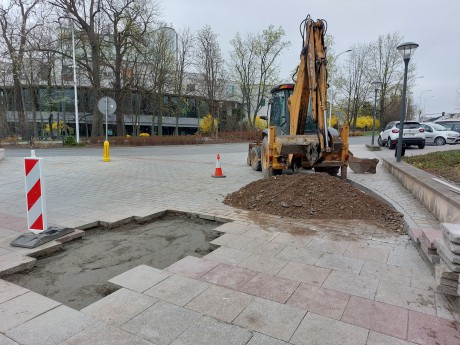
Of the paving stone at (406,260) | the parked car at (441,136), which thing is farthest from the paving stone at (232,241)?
the parked car at (441,136)

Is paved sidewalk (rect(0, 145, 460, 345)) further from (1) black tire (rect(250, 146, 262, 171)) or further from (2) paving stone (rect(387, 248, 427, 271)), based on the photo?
(1) black tire (rect(250, 146, 262, 171))

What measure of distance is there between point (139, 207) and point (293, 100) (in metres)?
5.23

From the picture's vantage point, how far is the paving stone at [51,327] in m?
2.52

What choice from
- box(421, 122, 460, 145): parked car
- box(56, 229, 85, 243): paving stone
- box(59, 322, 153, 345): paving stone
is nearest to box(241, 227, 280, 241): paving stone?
box(56, 229, 85, 243): paving stone

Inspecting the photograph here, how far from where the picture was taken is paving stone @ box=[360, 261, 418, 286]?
11.7ft

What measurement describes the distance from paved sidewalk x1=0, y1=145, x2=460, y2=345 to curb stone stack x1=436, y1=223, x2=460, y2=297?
0.17 metres

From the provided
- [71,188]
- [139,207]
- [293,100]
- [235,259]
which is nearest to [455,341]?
[235,259]

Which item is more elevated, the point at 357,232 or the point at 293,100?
the point at 293,100

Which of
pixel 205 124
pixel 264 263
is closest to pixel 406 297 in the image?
pixel 264 263

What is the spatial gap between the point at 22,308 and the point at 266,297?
89.8 inches

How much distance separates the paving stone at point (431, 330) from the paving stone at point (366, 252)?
125 centimetres

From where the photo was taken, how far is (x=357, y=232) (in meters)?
5.13

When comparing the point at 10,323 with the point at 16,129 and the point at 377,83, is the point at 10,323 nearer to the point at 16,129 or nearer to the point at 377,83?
the point at 377,83

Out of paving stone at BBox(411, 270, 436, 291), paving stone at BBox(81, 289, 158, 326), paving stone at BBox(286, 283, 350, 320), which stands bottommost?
paving stone at BBox(81, 289, 158, 326)
